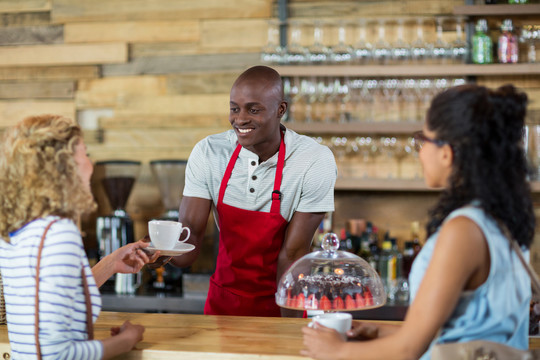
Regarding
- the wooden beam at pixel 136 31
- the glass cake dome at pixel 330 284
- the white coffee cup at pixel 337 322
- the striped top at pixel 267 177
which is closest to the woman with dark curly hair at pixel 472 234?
the white coffee cup at pixel 337 322

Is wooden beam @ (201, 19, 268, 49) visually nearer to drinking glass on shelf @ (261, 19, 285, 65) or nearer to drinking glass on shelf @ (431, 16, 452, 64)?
drinking glass on shelf @ (261, 19, 285, 65)

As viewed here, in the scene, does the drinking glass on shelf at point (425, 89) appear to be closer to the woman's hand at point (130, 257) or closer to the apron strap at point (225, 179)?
the apron strap at point (225, 179)

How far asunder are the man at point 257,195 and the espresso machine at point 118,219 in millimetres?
1223

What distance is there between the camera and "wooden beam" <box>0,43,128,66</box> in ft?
13.5

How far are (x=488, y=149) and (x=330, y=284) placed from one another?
590 millimetres

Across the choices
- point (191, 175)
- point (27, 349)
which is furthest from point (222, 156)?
point (27, 349)

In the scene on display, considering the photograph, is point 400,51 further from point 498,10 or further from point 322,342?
point 322,342

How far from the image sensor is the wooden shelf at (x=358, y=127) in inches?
144

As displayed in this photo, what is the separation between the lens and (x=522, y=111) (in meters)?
1.47

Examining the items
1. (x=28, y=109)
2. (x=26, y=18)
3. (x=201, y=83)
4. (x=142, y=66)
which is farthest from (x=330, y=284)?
(x=26, y=18)

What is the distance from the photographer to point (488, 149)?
4.70ft

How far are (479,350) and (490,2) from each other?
275 cm

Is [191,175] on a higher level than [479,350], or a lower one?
higher

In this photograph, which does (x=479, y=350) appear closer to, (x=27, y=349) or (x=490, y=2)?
(x=27, y=349)
